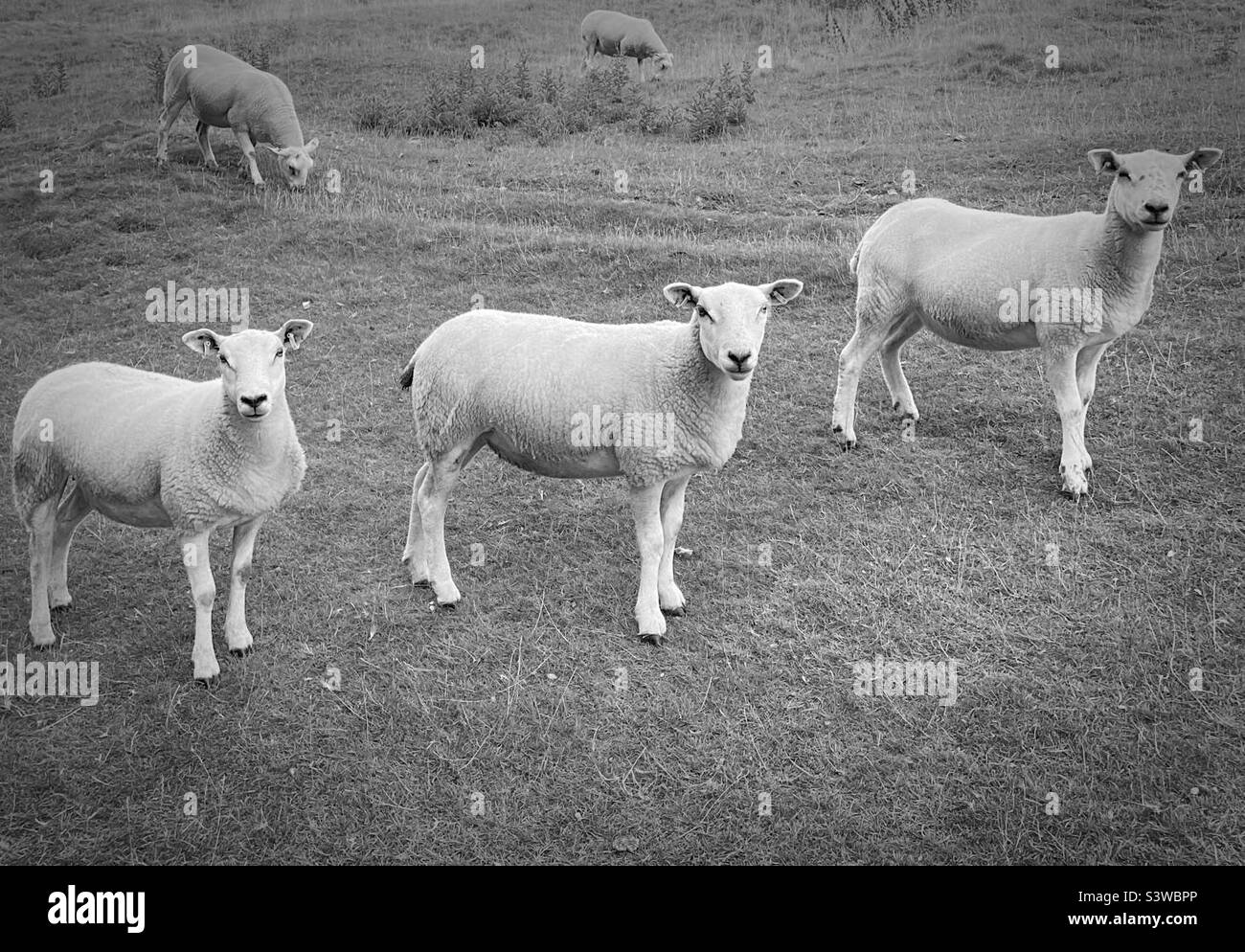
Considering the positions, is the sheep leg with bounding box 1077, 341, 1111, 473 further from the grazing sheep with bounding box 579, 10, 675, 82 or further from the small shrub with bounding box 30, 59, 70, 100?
the small shrub with bounding box 30, 59, 70, 100

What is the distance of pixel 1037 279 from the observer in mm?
7820

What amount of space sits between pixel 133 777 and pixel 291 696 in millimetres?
922

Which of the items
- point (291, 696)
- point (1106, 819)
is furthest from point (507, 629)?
point (1106, 819)

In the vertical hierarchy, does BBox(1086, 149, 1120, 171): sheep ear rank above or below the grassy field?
above

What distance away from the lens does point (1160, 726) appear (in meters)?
5.64

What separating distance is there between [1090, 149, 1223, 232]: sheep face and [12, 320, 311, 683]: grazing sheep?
5.61 metres

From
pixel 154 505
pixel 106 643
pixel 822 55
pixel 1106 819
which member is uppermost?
pixel 822 55

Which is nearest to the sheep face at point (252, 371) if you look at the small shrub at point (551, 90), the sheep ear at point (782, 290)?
the sheep ear at point (782, 290)

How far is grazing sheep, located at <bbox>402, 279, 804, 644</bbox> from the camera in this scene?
20.7 feet

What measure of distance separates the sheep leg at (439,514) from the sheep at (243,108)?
33.4 ft

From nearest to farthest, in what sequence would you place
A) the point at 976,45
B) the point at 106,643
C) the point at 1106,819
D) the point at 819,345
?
the point at 1106,819
the point at 106,643
the point at 819,345
the point at 976,45

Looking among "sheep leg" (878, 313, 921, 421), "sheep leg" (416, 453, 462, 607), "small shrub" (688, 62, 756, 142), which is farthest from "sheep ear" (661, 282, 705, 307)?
"small shrub" (688, 62, 756, 142)

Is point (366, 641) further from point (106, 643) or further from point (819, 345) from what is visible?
point (819, 345)

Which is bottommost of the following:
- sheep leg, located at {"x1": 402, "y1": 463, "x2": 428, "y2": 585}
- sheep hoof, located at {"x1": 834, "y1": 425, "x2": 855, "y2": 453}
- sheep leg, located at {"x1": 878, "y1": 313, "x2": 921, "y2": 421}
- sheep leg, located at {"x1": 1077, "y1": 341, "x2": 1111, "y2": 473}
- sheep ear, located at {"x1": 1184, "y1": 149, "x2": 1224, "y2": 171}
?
sheep leg, located at {"x1": 402, "y1": 463, "x2": 428, "y2": 585}
